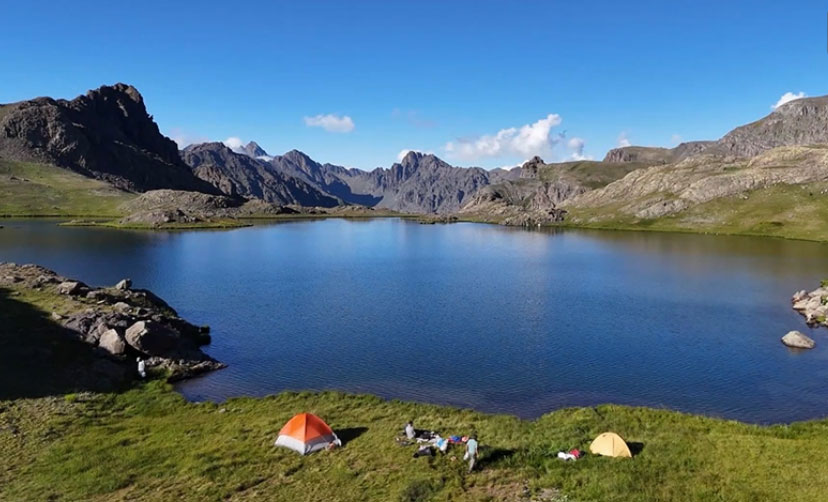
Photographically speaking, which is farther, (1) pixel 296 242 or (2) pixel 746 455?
(1) pixel 296 242

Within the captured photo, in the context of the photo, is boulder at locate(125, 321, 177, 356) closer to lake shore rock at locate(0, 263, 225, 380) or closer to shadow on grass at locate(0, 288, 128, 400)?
lake shore rock at locate(0, 263, 225, 380)

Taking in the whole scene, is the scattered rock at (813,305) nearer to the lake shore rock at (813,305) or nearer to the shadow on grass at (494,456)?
the lake shore rock at (813,305)

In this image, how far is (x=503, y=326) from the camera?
225ft

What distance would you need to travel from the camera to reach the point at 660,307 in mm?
80875

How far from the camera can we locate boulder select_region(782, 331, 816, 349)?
195 ft

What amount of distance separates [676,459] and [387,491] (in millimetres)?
16364

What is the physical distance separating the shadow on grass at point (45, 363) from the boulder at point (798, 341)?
72.4 m

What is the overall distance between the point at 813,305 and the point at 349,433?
7587 centimetres

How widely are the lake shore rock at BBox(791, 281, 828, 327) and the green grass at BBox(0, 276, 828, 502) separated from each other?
148ft

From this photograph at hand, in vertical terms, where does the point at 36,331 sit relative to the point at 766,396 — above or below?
above

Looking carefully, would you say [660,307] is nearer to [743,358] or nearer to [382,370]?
[743,358]

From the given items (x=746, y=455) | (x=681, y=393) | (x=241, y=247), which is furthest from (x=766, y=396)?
(x=241, y=247)

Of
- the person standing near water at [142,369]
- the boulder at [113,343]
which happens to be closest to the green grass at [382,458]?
the person standing near water at [142,369]

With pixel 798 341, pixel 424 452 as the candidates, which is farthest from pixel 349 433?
pixel 798 341
